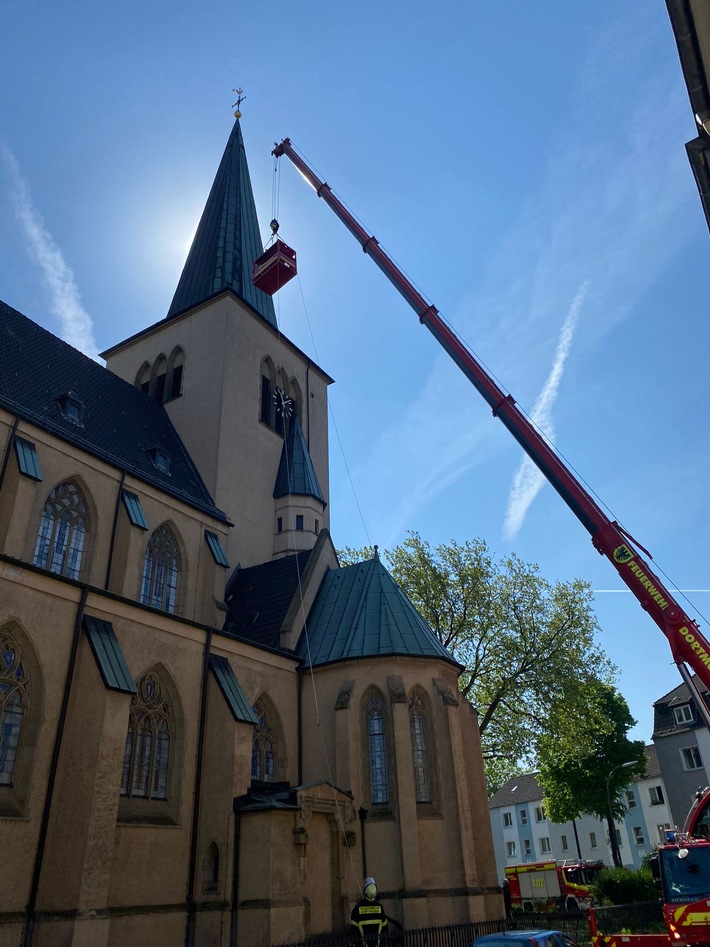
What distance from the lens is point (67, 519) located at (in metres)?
17.8

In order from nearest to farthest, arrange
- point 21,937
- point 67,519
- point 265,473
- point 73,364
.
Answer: point 21,937 < point 67,519 < point 73,364 < point 265,473

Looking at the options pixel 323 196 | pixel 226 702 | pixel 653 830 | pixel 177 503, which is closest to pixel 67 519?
pixel 177 503

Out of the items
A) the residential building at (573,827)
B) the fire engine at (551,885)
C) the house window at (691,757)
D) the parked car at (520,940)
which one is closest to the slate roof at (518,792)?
the residential building at (573,827)

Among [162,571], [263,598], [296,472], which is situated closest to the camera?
[162,571]

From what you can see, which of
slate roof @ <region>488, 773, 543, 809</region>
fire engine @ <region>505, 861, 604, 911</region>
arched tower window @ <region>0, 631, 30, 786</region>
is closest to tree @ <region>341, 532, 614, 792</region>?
fire engine @ <region>505, 861, 604, 911</region>

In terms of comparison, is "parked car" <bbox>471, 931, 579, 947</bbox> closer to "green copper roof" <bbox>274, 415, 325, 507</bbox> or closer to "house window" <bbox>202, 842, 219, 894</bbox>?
"house window" <bbox>202, 842, 219, 894</bbox>

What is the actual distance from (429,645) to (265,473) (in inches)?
404

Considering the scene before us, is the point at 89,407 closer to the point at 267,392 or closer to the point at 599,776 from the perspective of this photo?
the point at 267,392

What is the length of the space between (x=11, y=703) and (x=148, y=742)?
345 cm

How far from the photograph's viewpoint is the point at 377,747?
729 inches

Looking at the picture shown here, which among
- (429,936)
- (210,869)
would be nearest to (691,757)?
(429,936)

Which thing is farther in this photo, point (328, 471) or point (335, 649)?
point (328, 471)

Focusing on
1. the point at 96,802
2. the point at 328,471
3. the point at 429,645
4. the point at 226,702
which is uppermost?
the point at 328,471

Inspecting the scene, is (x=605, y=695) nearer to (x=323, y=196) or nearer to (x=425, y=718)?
(x=425, y=718)
